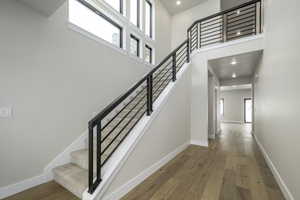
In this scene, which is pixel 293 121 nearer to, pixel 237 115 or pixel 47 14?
pixel 47 14

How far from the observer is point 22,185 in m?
1.75

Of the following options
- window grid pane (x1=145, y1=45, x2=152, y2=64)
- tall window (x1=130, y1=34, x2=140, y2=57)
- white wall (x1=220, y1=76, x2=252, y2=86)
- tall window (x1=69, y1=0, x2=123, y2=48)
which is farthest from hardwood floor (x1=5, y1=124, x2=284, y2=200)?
white wall (x1=220, y1=76, x2=252, y2=86)

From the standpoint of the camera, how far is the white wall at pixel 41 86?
5.57 ft

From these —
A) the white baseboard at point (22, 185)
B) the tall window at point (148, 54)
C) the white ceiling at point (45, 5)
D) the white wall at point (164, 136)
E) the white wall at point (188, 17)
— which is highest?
the white wall at point (188, 17)

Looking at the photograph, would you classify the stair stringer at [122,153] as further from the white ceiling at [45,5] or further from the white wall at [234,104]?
the white wall at [234,104]

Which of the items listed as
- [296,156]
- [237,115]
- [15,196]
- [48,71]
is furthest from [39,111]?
[237,115]

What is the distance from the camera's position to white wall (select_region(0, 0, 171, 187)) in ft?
5.57

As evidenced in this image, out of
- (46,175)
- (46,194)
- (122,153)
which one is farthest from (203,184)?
(46,175)

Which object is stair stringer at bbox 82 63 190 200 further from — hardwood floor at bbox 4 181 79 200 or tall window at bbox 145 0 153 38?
tall window at bbox 145 0 153 38

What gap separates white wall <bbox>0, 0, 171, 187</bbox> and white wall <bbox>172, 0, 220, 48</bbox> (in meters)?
4.49

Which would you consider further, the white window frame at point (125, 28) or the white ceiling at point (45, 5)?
the white window frame at point (125, 28)

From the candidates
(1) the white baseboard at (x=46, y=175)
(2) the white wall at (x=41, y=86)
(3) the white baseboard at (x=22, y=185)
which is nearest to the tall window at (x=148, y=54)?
(2) the white wall at (x=41, y=86)

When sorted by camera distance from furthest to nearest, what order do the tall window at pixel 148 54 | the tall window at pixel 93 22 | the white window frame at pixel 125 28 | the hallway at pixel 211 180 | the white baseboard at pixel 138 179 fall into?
the tall window at pixel 148 54, the white window frame at pixel 125 28, the tall window at pixel 93 22, the hallway at pixel 211 180, the white baseboard at pixel 138 179

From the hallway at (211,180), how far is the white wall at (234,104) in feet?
27.2
